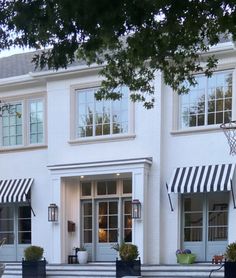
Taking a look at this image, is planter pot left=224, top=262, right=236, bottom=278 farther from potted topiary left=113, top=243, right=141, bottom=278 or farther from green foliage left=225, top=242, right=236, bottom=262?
potted topiary left=113, top=243, right=141, bottom=278

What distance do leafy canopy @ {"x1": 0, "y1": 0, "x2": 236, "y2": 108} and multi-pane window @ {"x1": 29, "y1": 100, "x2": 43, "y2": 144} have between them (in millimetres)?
11999

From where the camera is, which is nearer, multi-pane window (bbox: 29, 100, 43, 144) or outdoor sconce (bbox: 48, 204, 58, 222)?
outdoor sconce (bbox: 48, 204, 58, 222)

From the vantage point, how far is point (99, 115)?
65.7 feet

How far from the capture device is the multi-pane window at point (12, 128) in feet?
70.9

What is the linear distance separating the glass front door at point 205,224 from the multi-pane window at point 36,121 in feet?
18.6

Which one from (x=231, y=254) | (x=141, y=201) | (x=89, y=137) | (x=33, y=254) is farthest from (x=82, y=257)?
(x=231, y=254)

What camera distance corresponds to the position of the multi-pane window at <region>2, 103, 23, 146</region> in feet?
70.9

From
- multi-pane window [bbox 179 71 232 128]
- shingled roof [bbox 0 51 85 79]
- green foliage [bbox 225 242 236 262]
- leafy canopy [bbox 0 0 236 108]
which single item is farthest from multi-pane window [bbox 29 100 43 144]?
leafy canopy [bbox 0 0 236 108]

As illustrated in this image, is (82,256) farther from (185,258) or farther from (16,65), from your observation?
(16,65)

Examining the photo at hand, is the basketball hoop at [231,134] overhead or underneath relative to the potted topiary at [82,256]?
overhead

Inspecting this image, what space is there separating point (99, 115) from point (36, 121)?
2580mm

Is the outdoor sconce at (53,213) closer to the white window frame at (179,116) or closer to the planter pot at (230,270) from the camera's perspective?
the white window frame at (179,116)

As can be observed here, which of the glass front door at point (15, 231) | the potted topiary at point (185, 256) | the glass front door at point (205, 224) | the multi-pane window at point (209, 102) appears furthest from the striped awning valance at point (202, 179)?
the glass front door at point (15, 231)

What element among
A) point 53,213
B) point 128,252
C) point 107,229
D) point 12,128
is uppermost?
point 12,128
